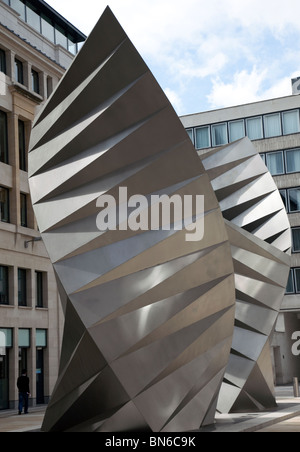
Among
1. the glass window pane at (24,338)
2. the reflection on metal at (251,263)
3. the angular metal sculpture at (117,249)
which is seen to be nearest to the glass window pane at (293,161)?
the glass window pane at (24,338)

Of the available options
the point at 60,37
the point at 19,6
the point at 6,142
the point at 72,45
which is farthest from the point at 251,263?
the point at 72,45

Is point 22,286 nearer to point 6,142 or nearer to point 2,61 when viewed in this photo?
point 6,142

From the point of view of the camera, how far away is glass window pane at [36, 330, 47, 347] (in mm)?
42200

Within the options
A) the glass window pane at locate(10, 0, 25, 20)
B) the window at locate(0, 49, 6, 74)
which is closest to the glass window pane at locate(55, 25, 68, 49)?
the glass window pane at locate(10, 0, 25, 20)

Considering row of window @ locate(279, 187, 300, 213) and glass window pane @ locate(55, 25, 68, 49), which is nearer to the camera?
glass window pane @ locate(55, 25, 68, 49)

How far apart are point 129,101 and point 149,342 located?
18.7 feet

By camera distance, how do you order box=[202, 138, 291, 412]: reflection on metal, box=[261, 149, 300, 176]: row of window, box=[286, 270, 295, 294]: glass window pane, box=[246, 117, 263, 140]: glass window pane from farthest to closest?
box=[246, 117, 263, 140]: glass window pane < box=[261, 149, 300, 176]: row of window < box=[286, 270, 295, 294]: glass window pane < box=[202, 138, 291, 412]: reflection on metal

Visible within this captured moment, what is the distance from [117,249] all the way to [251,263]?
10366 mm

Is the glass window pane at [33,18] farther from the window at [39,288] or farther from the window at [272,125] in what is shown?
the window at [272,125]

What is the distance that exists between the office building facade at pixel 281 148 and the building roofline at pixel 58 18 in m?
20.3

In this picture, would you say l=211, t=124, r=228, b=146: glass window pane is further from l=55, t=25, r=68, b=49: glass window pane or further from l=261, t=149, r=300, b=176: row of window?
l=55, t=25, r=68, b=49: glass window pane

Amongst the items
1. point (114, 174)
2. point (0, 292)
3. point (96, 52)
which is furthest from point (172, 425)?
point (0, 292)

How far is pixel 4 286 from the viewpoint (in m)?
39.5

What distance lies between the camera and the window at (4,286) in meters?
39.2
